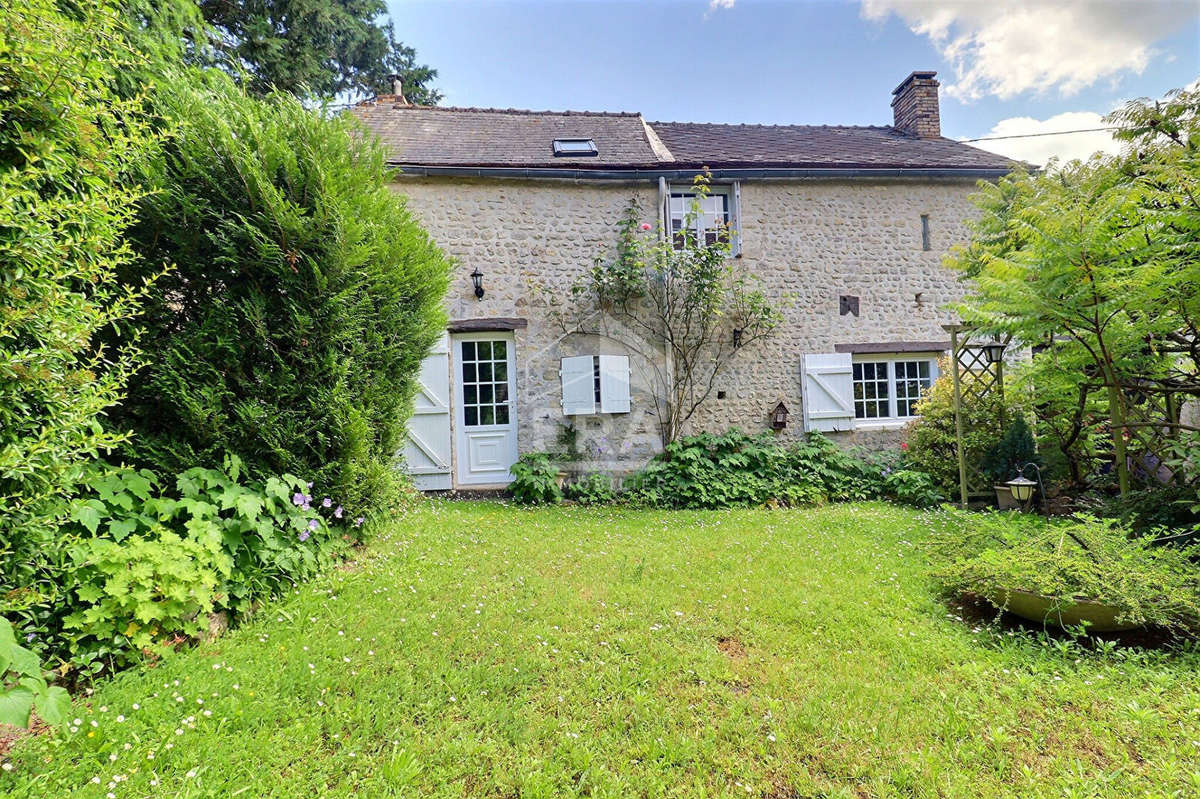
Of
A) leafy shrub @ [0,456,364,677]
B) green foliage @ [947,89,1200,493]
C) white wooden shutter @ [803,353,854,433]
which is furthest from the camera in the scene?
white wooden shutter @ [803,353,854,433]

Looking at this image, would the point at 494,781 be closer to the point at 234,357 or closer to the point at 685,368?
the point at 234,357

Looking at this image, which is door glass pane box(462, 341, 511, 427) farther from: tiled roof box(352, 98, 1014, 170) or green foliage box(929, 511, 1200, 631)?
green foliage box(929, 511, 1200, 631)

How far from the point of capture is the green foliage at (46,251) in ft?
5.47

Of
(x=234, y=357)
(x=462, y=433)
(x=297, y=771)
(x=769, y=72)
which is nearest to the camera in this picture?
(x=297, y=771)

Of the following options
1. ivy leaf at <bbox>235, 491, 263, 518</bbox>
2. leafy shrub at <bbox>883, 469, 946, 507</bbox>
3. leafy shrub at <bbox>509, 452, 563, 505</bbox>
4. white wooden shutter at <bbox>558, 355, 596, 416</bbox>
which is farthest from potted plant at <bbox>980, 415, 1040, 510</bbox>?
ivy leaf at <bbox>235, 491, 263, 518</bbox>

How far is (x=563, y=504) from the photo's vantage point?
21.3ft

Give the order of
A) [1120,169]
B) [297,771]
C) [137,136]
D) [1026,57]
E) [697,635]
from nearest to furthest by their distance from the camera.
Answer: [297,771], [137,136], [697,635], [1120,169], [1026,57]

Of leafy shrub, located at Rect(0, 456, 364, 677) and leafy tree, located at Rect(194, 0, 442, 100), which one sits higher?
leafy tree, located at Rect(194, 0, 442, 100)

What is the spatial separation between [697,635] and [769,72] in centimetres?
1030

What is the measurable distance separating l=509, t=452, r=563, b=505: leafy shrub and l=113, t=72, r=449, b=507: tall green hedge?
9.92 feet

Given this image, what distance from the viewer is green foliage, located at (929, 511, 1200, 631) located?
2.46m

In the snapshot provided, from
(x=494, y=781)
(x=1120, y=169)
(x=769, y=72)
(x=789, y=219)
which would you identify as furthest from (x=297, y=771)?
(x=769, y=72)

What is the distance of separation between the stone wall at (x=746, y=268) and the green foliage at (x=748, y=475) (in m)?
0.62

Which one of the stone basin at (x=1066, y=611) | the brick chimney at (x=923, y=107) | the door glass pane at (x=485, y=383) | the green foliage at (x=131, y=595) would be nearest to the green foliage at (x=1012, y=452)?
the stone basin at (x=1066, y=611)
